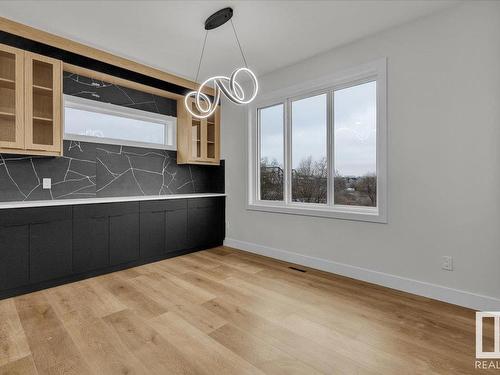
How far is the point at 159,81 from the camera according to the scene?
4016mm

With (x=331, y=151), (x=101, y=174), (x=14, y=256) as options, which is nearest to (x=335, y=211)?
(x=331, y=151)

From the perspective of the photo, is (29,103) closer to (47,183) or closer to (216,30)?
(47,183)

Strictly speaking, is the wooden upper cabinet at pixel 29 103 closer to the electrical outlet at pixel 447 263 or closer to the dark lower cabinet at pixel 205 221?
the dark lower cabinet at pixel 205 221

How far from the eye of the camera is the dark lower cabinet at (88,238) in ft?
8.54

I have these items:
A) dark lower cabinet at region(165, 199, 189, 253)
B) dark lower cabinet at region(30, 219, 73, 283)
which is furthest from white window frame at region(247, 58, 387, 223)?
dark lower cabinet at region(30, 219, 73, 283)

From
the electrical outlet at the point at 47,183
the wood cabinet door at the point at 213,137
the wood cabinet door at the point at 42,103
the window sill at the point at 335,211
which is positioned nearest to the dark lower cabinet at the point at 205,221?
the wood cabinet door at the point at 213,137

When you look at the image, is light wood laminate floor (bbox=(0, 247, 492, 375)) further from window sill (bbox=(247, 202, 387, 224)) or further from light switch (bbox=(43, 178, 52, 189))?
light switch (bbox=(43, 178, 52, 189))

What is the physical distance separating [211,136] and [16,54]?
2.69m

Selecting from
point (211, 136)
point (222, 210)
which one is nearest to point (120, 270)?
point (222, 210)

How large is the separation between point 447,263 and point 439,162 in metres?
0.96

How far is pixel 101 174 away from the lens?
367 cm

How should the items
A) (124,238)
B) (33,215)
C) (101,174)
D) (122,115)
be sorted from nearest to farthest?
(33,215), (124,238), (101,174), (122,115)

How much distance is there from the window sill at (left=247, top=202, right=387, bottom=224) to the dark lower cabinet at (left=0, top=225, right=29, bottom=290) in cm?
284

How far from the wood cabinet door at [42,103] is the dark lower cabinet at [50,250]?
0.85 metres
